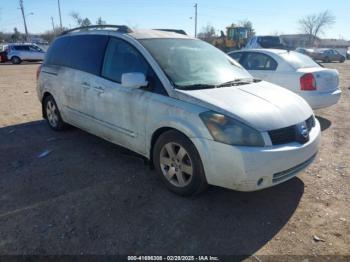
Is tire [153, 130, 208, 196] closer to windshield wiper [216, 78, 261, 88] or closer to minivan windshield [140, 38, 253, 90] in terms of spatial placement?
minivan windshield [140, 38, 253, 90]

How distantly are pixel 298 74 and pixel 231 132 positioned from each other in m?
4.33

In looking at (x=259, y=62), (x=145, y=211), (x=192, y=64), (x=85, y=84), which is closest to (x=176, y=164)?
(x=145, y=211)

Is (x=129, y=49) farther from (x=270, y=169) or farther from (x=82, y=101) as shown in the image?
(x=270, y=169)

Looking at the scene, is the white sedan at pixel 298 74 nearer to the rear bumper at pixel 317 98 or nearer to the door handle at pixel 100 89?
the rear bumper at pixel 317 98

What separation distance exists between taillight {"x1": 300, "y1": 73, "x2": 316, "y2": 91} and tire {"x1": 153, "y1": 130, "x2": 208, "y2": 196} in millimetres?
4209

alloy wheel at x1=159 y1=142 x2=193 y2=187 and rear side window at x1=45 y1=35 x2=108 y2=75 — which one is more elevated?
rear side window at x1=45 y1=35 x2=108 y2=75

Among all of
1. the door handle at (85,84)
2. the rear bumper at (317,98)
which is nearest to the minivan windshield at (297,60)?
the rear bumper at (317,98)

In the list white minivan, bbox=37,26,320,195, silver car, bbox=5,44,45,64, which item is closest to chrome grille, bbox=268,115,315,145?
white minivan, bbox=37,26,320,195

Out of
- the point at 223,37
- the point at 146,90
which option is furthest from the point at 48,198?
the point at 223,37

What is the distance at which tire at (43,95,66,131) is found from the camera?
5.68m

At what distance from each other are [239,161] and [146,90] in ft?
4.74

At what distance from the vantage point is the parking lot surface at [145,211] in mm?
2750

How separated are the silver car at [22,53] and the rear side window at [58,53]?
79.6ft

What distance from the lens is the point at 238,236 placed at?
113 inches
